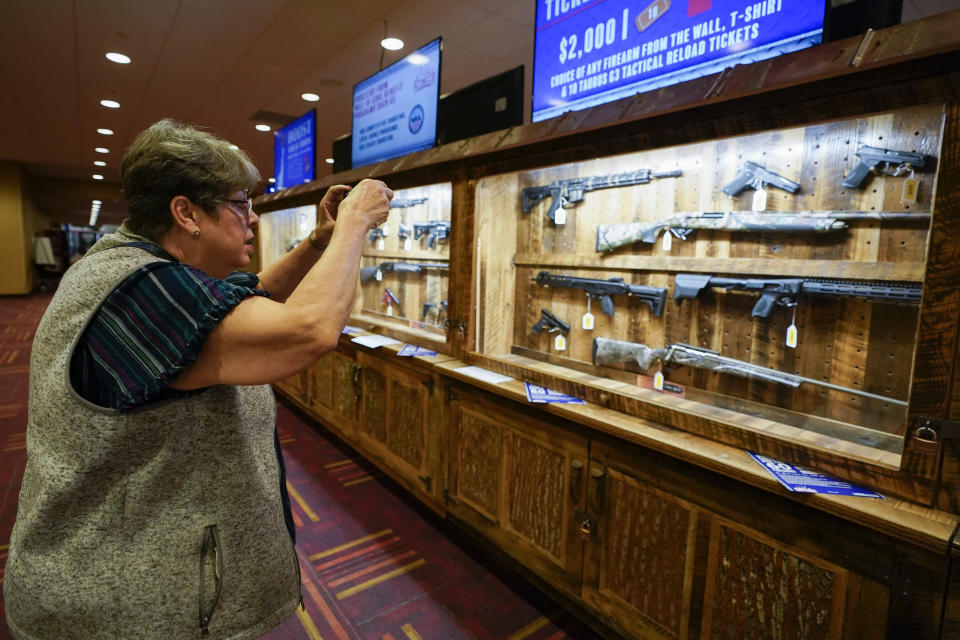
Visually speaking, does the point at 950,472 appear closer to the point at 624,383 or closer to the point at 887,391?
the point at 887,391

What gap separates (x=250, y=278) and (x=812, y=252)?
1753 mm

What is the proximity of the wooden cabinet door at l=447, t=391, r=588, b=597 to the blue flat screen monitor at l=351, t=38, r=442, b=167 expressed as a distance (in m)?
1.55

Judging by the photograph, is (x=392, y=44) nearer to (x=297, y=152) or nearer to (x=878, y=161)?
(x=297, y=152)

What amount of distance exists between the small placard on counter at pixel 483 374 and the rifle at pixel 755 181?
1.19 m

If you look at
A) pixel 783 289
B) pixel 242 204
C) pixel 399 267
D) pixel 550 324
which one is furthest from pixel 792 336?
pixel 399 267

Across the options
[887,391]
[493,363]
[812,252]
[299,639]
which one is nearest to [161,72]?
[493,363]

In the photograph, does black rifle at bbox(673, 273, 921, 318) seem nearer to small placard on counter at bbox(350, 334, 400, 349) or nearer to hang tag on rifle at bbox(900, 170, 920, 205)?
hang tag on rifle at bbox(900, 170, 920, 205)

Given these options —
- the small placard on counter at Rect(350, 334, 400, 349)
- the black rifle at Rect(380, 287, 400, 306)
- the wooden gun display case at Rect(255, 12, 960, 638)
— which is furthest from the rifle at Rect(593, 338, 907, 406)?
the black rifle at Rect(380, 287, 400, 306)

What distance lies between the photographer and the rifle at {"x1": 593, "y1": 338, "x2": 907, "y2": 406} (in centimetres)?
175

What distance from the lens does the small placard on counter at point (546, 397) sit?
2.01m

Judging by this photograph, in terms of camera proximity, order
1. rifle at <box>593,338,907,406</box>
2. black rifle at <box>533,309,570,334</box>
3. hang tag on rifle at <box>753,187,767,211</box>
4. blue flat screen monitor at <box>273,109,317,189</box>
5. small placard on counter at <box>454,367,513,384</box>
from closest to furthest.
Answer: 1. rifle at <box>593,338,907,406</box>
2. hang tag on rifle at <box>753,187,767,211</box>
3. small placard on counter at <box>454,367,513,384</box>
4. black rifle at <box>533,309,570,334</box>
5. blue flat screen monitor at <box>273,109,317,189</box>

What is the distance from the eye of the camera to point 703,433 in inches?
65.1

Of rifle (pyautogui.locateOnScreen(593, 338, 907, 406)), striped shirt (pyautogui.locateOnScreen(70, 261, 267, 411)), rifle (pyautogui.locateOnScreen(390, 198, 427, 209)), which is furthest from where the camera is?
rifle (pyautogui.locateOnScreen(390, 198, 427, 209))

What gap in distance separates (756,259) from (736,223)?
16 centimetres
